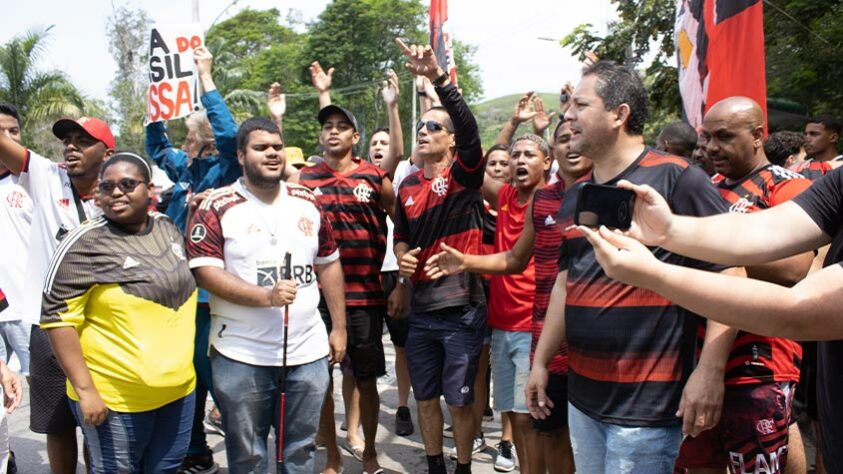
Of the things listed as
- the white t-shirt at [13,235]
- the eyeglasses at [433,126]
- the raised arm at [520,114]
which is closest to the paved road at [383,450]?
the white t-shirt at [13,235]

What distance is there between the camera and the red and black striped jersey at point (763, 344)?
9.95 feet

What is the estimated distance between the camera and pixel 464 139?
4324 millimetres

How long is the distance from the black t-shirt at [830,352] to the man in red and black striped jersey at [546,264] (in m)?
1.85

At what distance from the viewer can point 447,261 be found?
388cm

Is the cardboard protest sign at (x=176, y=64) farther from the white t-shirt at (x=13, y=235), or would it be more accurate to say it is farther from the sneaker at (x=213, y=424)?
the sneaker at (x=213, y=424)

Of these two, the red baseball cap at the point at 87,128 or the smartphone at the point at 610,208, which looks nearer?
the smartphone at the point at 610,208

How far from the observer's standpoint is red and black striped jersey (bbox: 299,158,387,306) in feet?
16.1

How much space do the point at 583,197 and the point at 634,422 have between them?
3.63 ft

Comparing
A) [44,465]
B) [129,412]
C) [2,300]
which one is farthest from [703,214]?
[44,465]

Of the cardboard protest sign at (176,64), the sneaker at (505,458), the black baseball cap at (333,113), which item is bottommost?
the sneaker at (505,458)

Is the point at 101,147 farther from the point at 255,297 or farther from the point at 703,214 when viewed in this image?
the point at 703,214

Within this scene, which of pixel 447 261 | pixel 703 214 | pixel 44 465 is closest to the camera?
pixel 703 214

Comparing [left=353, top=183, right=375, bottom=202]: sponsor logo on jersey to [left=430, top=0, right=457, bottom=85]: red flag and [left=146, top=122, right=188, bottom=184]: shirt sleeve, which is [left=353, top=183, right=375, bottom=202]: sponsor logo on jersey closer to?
[left=146, top=122, right=188, bottom=184]: shirt sleeve

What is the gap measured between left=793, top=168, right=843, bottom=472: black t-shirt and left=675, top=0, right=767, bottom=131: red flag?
2.83 m
